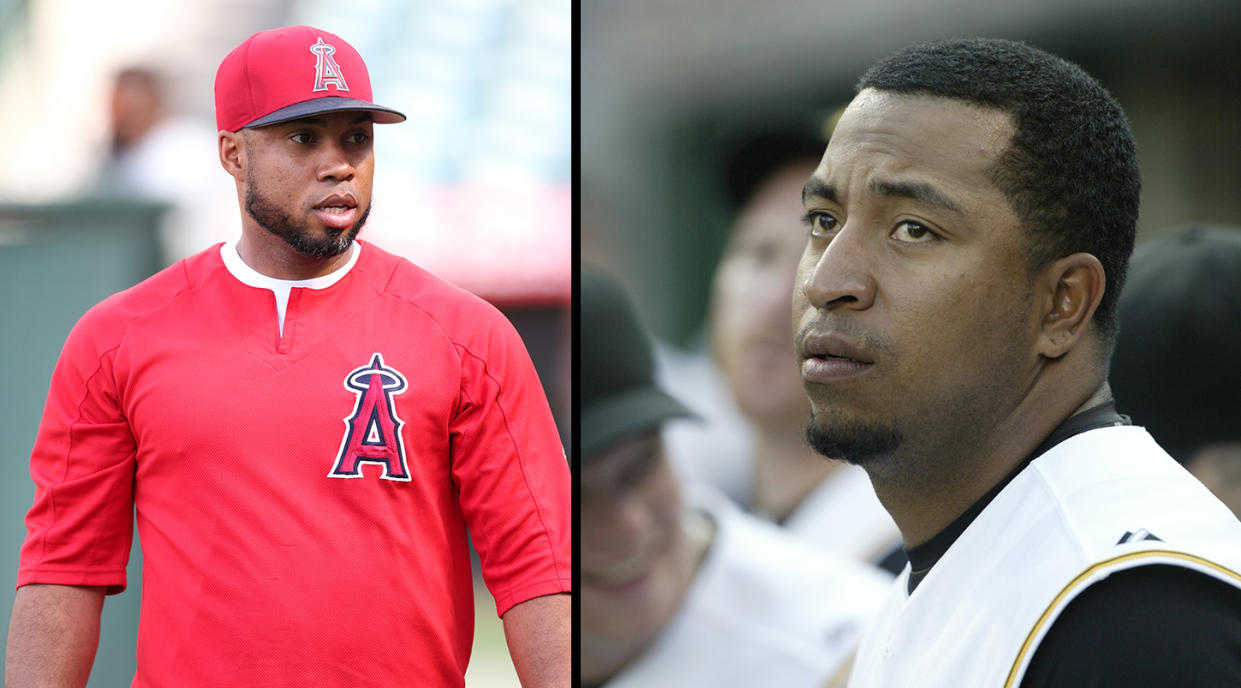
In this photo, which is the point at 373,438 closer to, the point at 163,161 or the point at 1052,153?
the point at 163,161

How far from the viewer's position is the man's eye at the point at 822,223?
1.33 metres

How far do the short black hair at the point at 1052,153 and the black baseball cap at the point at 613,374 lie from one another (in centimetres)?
82

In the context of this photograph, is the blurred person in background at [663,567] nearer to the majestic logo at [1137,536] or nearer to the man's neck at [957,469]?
the man's neck at [957,469]

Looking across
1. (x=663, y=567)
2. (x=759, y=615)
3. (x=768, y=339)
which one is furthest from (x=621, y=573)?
(x=768, y=339)

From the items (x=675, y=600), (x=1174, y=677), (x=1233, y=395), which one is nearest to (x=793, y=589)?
(x=675, y=600)

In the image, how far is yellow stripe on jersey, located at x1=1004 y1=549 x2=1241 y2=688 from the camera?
35.4 inches

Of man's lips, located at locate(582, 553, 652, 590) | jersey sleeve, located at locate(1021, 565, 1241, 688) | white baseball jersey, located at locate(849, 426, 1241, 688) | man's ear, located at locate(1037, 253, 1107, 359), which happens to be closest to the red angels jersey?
man's lips, located at locate(582, 553, 652, 590)

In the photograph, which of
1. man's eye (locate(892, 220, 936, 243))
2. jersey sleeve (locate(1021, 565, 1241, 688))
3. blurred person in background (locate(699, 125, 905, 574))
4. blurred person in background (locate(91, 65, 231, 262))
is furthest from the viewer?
blurred person in background (locate(91, 65, 231, 262))

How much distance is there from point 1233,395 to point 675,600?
3.14ft

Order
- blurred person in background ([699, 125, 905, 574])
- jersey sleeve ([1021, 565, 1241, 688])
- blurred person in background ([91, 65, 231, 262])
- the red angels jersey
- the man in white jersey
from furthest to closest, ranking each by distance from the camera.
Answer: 1. blurred person in background ([91, 65, 231, 262])
2. blurred person in background ([699, 125, 905, 574])
3. the red angels jersey
4. the man in white jersey
5. jersey sleeve ([1021, 565, 1241, 688])

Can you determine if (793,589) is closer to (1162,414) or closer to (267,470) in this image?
(1162,414)

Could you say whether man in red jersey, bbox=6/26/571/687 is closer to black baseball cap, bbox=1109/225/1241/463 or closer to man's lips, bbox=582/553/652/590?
man's lips, bbox=582/553/652/590

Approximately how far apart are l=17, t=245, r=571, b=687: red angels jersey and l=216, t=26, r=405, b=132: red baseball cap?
0.27m

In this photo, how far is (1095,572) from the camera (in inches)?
37.0
